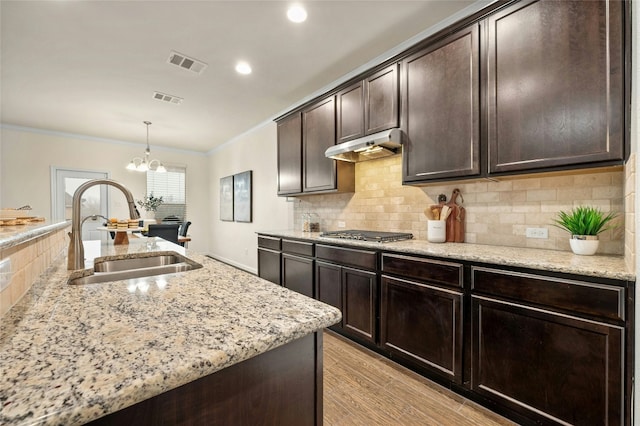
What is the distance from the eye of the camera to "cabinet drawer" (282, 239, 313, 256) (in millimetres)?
2998

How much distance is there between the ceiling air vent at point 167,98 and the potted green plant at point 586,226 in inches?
177

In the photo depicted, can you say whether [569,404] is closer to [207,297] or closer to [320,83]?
[207,297]

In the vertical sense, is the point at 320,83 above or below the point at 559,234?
above

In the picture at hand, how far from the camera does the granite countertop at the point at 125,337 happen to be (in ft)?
1.39

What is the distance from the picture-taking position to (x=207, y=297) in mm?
895

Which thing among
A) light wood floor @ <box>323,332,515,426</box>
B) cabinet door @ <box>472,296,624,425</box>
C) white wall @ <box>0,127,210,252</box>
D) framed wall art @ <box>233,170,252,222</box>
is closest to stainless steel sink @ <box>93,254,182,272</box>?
light wood floor @ <box>323,332,515,426</box>

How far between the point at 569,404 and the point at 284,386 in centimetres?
161

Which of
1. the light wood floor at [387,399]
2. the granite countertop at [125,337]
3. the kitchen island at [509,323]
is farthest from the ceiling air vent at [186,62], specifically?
the light wood floor at [387,399]

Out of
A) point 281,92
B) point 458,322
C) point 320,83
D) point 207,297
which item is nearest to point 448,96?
point 458,322

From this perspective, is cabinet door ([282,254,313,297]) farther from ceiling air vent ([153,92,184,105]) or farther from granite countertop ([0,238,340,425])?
ceiling air vent ([153,92,184,105])

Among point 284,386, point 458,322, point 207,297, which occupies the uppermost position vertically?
point 207,297

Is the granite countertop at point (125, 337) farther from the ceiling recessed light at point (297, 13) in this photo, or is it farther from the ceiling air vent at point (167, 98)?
the ceiling air vent at point (167, 98)

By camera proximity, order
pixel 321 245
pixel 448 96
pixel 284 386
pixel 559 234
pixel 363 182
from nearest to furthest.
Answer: pixel 284 386 < pixel 559 234 < pixel 448 96 < pixel 321 245 < pixel 363 182

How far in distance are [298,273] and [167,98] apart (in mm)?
3080
